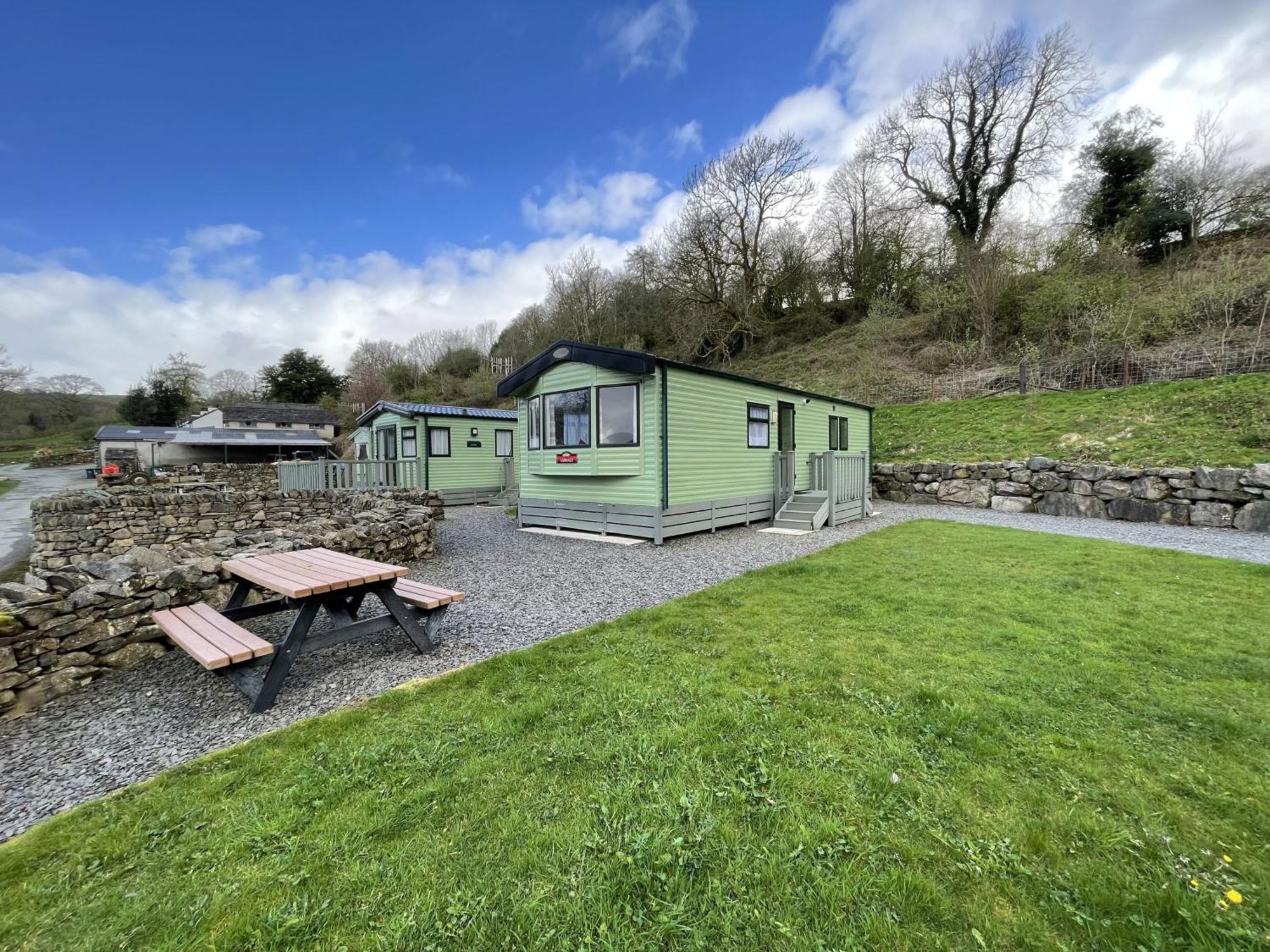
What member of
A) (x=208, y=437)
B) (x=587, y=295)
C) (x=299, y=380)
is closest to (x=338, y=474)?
(x=587, y=295)

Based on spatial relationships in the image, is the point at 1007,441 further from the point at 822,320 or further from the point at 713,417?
the point at 822,320

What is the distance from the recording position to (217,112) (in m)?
10.8

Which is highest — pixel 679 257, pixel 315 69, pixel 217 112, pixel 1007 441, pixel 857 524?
pixel 679 257

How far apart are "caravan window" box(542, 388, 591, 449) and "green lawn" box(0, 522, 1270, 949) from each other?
6.26 m

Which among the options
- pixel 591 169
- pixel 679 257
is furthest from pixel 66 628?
pixel 679 257

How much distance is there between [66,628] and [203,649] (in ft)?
4.47

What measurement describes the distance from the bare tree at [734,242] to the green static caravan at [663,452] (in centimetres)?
1482

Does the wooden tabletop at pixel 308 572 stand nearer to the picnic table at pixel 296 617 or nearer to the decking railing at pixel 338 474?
the picnic table at pixel 296 617

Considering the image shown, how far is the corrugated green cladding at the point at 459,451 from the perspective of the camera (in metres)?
15.2

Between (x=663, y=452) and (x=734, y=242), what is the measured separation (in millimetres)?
19575

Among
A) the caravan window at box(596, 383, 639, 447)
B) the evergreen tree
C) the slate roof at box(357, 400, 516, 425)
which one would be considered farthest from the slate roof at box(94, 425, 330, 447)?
the caravan window at box(596, 383, 639, 447)

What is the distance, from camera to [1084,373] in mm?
14508

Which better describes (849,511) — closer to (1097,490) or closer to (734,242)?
(1097,490)

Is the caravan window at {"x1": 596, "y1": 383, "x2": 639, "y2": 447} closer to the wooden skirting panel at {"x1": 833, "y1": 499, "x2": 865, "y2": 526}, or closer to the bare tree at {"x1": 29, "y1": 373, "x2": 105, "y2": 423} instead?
the wooden skirting panel at {"x1": 833, "y1": 499, "x2": 865, "y2": 526}
